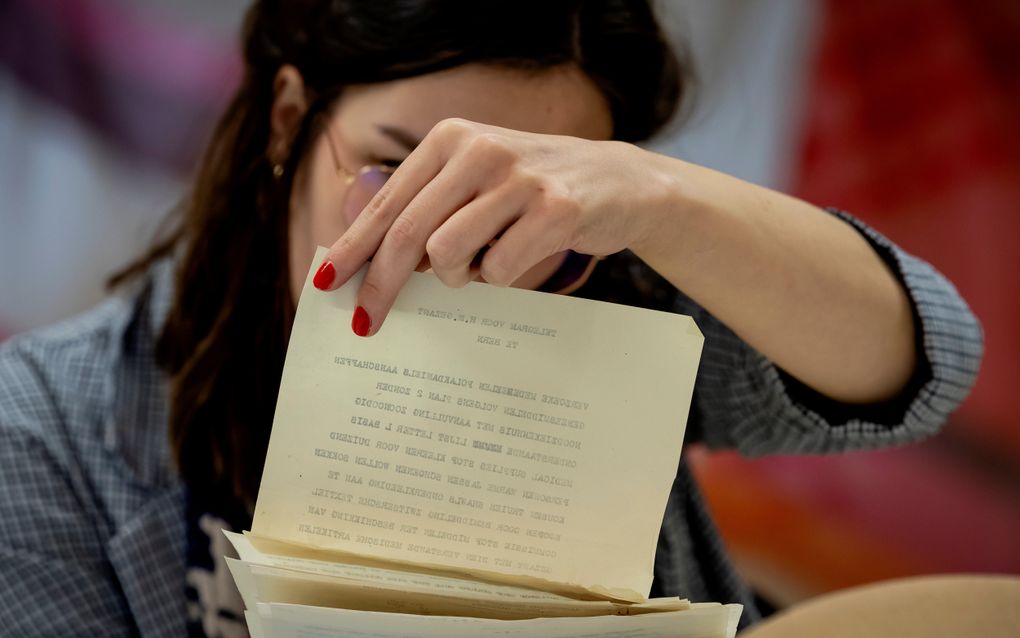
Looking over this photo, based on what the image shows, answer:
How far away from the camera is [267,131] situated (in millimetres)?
971

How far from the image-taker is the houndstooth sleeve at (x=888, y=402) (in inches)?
34.2

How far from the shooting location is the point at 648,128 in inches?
37.9

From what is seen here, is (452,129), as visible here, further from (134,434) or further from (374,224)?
(134,434)

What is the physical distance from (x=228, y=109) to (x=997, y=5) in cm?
160

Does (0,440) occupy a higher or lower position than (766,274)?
lower

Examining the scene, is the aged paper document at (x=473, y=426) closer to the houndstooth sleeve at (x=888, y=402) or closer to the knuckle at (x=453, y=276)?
the knuckle at (x=453, y=276)

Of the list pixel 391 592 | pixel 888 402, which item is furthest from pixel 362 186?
pixel 888 402

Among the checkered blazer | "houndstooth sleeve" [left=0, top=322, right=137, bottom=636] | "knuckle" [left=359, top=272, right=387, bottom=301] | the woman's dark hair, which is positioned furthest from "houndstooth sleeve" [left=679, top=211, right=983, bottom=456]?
"houndstooth sleeve" [left=0, top=322, right=137, bottom=636]

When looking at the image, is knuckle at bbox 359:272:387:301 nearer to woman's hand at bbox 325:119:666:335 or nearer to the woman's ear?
woman's hand at bbox 325:119:666:335

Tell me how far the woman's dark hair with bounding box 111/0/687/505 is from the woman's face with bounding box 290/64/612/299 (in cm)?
2

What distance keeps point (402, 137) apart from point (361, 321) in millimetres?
262

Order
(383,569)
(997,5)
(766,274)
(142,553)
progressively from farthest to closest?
(997,5), (142,553), (766,274), (383,569)

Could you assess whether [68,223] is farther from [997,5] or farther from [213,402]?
[997,5]

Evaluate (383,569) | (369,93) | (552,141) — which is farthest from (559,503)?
(369,93)
